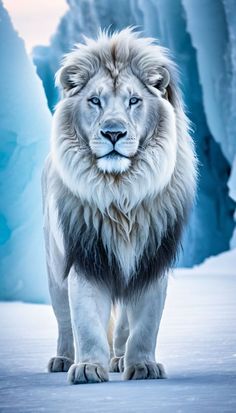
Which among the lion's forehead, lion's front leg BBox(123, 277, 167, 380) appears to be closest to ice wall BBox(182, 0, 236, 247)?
the lion's forehead

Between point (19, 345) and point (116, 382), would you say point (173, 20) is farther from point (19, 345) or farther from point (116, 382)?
point (116, 382)

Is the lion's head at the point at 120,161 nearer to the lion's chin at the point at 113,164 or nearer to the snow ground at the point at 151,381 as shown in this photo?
the lion's chin at the point at 113,164

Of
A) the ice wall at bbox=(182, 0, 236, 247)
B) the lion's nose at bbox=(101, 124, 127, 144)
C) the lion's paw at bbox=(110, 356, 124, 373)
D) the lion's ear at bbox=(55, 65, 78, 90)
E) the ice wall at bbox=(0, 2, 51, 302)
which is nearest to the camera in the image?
the lion's nose at bbox=(101, 124, 127, 144)

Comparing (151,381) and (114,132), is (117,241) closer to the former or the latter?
(114,132)

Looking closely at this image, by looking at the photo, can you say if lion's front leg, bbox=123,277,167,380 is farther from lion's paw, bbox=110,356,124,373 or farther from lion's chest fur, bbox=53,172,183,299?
lion's paw, bbox=110,356,124,373

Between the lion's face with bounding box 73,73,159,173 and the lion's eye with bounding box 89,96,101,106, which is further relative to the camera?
the lion's eye with bounding box 89,96,101,106

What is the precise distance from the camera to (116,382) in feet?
10.4

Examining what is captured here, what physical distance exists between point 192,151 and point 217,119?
36.8 feet

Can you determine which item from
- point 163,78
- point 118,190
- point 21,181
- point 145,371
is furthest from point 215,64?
point 145,371

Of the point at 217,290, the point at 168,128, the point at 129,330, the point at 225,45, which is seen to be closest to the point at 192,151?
the point at 168,128

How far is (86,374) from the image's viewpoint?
10.2ft

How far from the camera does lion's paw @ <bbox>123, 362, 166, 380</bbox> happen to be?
3283 mm

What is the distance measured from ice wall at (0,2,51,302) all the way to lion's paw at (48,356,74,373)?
4212 millimetres

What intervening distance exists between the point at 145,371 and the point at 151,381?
0.11 meters
